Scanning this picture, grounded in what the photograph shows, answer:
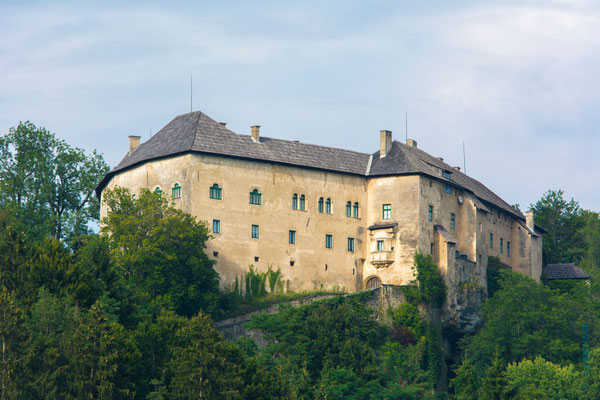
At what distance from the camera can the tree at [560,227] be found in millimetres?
117312

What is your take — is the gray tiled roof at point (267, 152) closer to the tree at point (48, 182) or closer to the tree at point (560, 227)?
the tree at point (48, 182)

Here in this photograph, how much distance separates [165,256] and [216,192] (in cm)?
788

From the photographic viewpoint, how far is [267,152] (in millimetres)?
85500

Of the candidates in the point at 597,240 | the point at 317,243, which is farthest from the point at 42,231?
the point at 597,240

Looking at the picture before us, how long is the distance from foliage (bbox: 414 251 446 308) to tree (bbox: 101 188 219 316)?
14422mm

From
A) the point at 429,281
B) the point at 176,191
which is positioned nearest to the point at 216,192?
the point at 176,191

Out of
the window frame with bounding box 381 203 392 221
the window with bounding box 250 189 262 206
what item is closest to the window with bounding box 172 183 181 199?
the window with bounding box 250 189 262 206

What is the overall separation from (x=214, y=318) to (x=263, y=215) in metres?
9.36

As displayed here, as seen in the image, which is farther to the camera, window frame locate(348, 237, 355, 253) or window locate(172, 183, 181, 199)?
window frame locate(348, 237, 355, 253)

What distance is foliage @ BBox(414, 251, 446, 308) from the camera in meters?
83.5

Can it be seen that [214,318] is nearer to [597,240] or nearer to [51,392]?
[51,392]

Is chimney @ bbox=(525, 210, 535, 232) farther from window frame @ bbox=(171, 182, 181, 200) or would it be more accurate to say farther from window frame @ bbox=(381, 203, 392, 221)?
window frame @ bbox=(171, 182, 181, 200)

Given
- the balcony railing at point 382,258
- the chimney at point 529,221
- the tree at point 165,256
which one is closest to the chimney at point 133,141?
the tree at point 165,256

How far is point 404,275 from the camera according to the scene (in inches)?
3349
